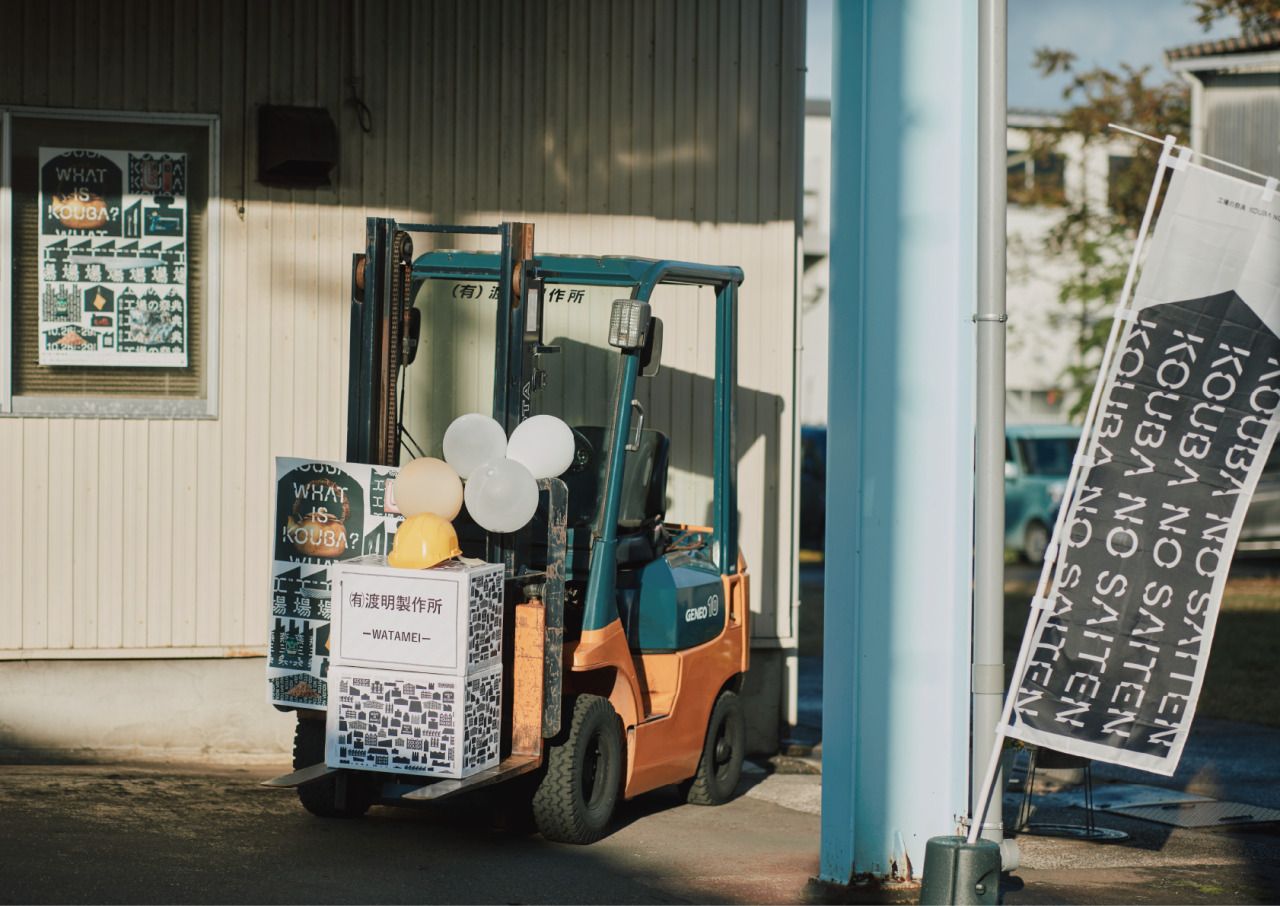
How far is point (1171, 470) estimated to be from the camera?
645 centimetres

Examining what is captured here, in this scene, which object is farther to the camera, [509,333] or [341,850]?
[509,333]

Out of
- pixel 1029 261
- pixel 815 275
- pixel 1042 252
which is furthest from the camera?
pixel 815 275

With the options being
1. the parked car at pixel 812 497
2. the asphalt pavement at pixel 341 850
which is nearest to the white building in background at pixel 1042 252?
the parked car at pixel 812 497

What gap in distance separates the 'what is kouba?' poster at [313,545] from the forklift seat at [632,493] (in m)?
0.98

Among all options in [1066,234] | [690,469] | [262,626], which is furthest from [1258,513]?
[262,626]

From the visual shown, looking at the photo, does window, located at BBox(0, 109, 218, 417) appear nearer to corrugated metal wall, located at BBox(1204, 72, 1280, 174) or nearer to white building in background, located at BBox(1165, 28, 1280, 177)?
white building in background, located at BBox(1165, 28, 1280, 177)

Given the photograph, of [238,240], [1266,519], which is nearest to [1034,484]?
[1266,519]

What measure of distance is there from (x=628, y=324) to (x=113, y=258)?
11.7 feet

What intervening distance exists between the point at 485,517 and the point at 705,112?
419 cm

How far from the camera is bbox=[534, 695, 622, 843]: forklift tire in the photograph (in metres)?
7.53

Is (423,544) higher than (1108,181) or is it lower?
lower

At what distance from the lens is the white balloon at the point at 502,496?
7148 mm

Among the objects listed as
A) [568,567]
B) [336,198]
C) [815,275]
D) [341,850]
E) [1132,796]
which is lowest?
[1132,796]

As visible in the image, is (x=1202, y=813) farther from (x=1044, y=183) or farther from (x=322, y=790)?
(x=1044, y=183)
